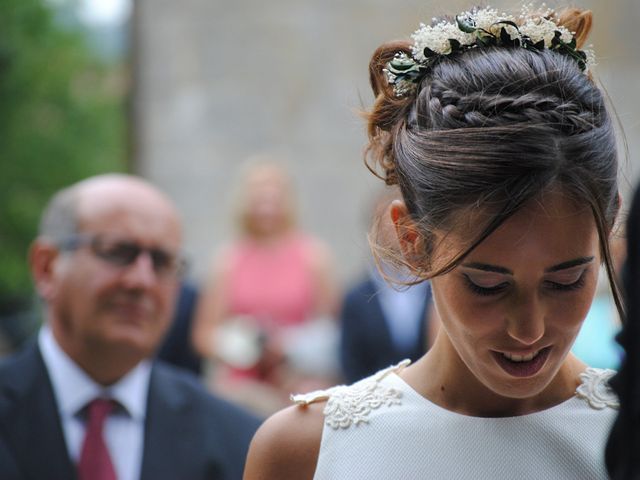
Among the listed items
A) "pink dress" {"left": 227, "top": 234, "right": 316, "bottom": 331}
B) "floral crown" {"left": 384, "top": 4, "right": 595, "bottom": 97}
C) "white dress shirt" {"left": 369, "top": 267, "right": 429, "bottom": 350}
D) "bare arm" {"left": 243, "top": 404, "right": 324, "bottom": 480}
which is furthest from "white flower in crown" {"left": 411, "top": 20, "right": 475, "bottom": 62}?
"pink dress" {"left": 227, "top": 234, "right": 316, "bottom": 331}

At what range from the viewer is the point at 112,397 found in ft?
12.8

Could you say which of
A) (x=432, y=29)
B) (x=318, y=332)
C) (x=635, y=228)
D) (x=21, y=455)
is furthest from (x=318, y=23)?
(x=635, y=228)

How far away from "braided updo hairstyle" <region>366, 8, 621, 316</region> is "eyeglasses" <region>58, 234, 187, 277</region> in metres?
1.79

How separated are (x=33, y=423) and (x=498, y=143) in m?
2.06

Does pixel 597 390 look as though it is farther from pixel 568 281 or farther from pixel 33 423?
pixel 33 423

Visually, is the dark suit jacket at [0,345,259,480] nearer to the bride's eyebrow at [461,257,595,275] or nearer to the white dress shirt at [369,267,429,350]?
the bride's eyebrow at [461,257,595,275]

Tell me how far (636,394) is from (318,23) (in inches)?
328

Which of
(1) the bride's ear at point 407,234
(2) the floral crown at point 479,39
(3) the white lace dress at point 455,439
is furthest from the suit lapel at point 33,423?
(2) the floral crown at point 479,39

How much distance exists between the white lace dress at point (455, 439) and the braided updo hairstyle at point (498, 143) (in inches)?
11.2

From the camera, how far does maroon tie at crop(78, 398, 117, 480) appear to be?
3682mm

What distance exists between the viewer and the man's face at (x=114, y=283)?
13.2ft

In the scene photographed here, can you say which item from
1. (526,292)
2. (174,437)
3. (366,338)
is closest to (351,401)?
(526,292)

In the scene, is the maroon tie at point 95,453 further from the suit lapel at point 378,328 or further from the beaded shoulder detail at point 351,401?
the suit lapel at point 378,328

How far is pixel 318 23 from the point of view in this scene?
9.88m
